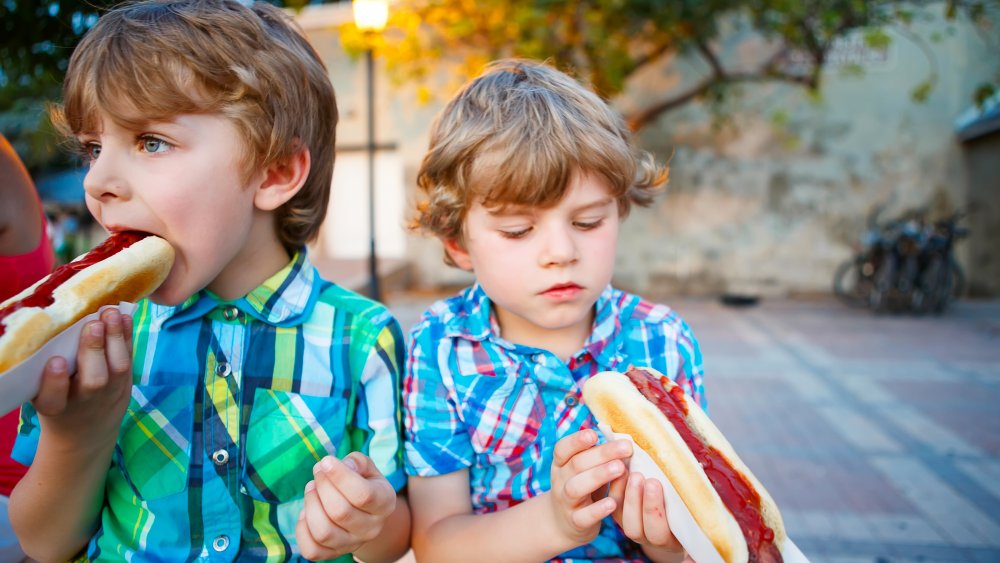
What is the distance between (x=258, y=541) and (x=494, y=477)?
0.54 m

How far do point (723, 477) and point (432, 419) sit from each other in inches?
26.0

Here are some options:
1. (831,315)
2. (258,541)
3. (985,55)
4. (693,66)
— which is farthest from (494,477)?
(985,55)

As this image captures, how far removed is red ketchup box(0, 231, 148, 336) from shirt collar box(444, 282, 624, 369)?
2.39 ft

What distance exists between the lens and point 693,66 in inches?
497

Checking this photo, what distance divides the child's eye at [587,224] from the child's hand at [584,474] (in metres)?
0.49

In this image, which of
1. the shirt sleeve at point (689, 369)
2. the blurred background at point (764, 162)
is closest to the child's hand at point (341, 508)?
the shirt sleeve at point (689, 369)

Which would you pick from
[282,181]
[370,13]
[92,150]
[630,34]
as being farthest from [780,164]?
[92,150]

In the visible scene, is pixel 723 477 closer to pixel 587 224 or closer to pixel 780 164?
pixel 587 224

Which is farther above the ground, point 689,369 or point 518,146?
point 518,146

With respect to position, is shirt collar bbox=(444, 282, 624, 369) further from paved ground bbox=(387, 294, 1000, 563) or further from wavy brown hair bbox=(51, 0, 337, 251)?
paved ground bbox=(387, 294, 1000, 563)

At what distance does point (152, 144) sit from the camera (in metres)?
1.36

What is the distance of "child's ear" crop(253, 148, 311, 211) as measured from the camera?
152 cm

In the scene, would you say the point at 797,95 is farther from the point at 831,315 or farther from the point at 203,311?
the point at 203,311

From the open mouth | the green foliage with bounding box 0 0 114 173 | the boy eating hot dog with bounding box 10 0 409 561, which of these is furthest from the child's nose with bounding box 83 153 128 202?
the green foliage with bounding box 0 0 114 173
